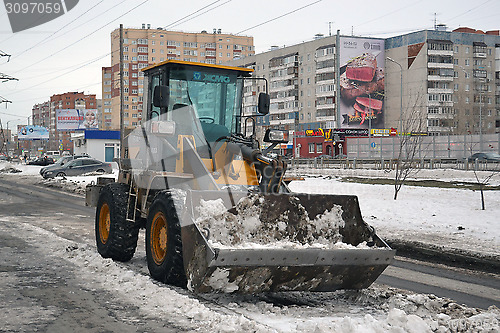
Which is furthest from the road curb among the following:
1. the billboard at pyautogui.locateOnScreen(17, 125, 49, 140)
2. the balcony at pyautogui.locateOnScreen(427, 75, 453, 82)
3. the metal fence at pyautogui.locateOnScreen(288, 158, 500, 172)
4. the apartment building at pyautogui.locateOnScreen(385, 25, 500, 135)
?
the billboard at pyautogui.locateOnScreen(17, 125, 49, 140)

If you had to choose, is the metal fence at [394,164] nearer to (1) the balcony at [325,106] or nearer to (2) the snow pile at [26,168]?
(2) the snow pile at [26,168]

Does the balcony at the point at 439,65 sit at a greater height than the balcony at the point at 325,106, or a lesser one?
greater

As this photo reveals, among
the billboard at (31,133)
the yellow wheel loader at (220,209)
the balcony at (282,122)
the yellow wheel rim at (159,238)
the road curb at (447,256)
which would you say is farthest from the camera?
the billboard at (31,133)

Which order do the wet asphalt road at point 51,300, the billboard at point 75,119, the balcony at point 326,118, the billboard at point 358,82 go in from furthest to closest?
the billboard at point 75,119, the balcony at point 326,118, the billboard at point 358,82, the wet asphalt road at point 51,300

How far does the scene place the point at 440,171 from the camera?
31.8m

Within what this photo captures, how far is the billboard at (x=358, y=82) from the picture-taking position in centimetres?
8681

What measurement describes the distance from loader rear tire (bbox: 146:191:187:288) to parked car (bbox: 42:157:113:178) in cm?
3053

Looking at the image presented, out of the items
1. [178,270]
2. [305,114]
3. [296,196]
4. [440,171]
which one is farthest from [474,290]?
[305,114]

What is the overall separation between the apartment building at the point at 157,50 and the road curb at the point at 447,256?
110 metres

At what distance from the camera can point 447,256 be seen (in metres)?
9.94

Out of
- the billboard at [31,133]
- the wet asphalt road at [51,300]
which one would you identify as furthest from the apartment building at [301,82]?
the wet asphalt road at [51,300]

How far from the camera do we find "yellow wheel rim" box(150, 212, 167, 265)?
22.4ft

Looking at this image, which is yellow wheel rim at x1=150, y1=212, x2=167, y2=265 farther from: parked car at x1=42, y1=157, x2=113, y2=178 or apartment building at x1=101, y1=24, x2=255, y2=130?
apartment building at x1=101, y1=24, x2=255, y2=130

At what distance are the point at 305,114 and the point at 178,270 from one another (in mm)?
91027
